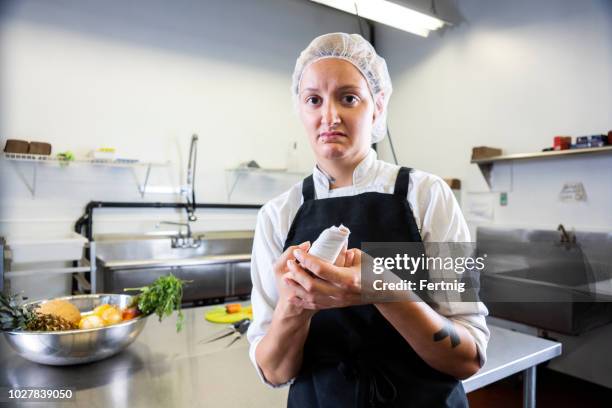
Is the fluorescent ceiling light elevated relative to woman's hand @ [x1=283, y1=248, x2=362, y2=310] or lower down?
elevated

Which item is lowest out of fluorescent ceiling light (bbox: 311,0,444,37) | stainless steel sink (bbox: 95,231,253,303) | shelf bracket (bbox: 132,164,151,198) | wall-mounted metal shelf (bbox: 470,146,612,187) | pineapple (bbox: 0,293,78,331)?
stainless steel sink (bbox: 95,231,253,303)

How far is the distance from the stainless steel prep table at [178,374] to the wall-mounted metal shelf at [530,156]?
6.76 ft

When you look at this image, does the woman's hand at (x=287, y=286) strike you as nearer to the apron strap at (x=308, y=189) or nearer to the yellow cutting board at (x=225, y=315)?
the apron strap at (x=308, y=189)

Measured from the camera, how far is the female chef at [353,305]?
0.78 m

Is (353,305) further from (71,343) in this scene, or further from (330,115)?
(71,343)

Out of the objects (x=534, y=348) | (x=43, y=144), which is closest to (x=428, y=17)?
(x=534, y=348)

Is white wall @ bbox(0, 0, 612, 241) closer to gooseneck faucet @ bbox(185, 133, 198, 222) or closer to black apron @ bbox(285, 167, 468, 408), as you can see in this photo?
gooseneck faucet @ bbox(185, 133, 198, 222)

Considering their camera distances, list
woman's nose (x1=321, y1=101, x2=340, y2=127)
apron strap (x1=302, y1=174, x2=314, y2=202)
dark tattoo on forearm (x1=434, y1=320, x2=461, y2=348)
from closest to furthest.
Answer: dark tattoo on forearm (x1=434, y1=320, x2=461, y2=348)
woman's nose (x1=321, y1=101, x2=340, y2=127)
apron strap (x1=302, y1=174, x2=314, y2=202)

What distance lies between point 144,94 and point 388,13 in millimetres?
2496

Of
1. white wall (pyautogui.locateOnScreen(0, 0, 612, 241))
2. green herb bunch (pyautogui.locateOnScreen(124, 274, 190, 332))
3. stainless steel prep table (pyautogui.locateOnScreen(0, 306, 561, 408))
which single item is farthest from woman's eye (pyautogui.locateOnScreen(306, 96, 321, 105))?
white wall (pyautogui.locateOnScreen(0, 0, 612, 241))

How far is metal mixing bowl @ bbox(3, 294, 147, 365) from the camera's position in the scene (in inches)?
47.1

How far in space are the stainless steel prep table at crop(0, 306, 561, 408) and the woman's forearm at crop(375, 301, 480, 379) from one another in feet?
1.60

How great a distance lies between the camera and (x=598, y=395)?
308 centimetres

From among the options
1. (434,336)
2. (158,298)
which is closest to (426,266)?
(434,336)
